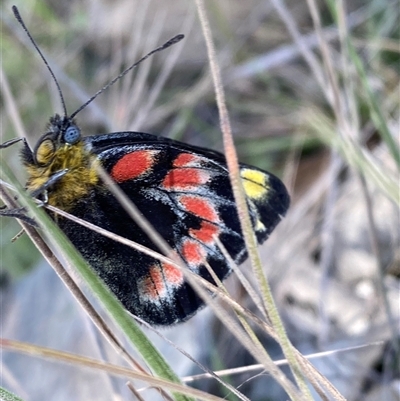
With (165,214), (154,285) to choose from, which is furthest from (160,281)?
(165,214)

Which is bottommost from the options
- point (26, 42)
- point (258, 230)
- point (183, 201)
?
point (258, 230)

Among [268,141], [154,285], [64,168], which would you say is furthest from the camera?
[268,141]

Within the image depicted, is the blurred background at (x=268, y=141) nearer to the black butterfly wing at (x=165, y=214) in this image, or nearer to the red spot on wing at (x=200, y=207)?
the black butterfly wing at (x=165, y=214)

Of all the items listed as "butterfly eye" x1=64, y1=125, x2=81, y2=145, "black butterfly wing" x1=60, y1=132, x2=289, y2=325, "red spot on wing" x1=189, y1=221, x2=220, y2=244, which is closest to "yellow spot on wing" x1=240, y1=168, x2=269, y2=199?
"black butterfly wing" x1=60, y1=132, x2=289, y2=325

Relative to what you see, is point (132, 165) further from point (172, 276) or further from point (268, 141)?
point (268, 141)

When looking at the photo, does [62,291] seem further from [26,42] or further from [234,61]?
[234,61]

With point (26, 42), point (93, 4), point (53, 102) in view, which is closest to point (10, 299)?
point (53, 102)

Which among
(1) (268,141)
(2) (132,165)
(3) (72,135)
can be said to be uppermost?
(3) (72,135)
